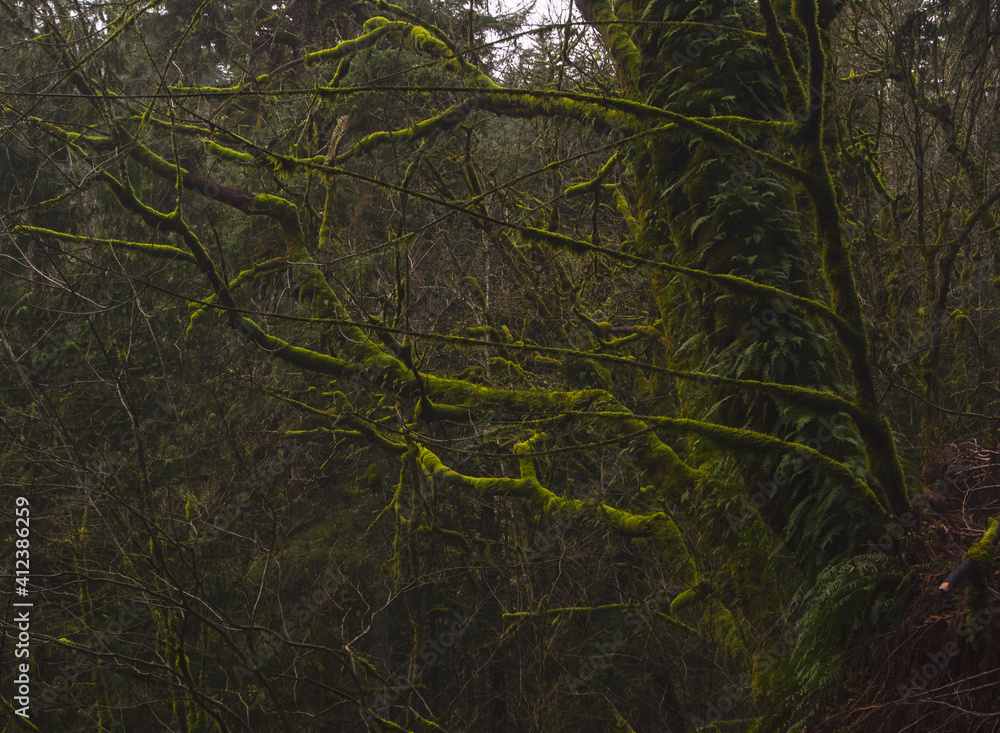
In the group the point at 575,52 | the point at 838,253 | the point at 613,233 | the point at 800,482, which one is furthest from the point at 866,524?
the point at 613,233

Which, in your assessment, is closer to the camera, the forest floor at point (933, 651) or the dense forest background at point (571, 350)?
the forest floor at point (933, 651)

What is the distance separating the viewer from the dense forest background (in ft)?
7.83

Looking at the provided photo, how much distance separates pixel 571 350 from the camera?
6.87 feet

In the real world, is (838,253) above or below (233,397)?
above

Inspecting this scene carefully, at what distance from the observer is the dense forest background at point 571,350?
2387mm

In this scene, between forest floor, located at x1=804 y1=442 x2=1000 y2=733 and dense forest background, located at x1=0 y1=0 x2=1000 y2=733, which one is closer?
forest floor, located at x1=804 y1=442 x2=1000 y2=733

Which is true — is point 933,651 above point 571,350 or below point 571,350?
below

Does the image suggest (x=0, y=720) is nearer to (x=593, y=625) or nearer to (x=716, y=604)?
(x=716, y=604)

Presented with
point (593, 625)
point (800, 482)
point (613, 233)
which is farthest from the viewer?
point (593, 625)

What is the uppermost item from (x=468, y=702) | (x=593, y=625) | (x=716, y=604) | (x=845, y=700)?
(x=845, y=700)

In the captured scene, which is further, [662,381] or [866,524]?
[662,381]

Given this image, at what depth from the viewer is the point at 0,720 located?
731 centimetres

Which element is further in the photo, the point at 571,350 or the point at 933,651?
the point at 571,350

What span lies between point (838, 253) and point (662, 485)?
2.51 metres
